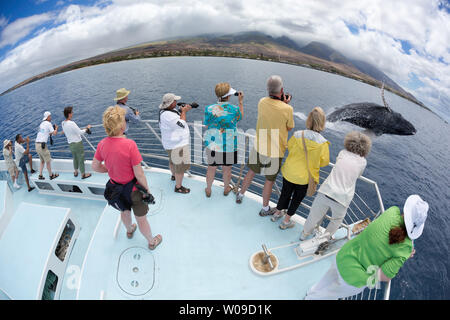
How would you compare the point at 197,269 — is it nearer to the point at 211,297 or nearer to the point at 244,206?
the point at 211,297

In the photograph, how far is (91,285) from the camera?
7.34ft

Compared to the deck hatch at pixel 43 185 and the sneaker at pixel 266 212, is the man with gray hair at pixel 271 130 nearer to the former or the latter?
the sneaker at pixel 266 212

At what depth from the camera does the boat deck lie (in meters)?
2.23

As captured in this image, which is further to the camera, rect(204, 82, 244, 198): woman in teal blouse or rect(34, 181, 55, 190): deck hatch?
rect(34, 181, 55, 190): deck hatch

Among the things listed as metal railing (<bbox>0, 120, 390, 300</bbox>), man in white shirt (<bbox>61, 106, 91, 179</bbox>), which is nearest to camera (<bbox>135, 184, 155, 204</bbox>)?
metal railing (<bbox>0, 120, 390, 300</bbox>)

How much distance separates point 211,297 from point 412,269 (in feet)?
27.5

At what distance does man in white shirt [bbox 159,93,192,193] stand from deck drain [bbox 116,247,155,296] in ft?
4.43

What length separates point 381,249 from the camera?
4.56ft

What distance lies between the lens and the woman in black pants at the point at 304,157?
2109 mm

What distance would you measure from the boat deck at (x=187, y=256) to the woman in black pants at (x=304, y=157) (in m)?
0.82

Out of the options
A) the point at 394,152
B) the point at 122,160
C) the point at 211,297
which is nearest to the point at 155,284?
the point at 211,297

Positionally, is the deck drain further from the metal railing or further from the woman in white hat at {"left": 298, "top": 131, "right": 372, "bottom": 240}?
the woman in white hat at {"left": 298, "top": 131, "right": 372, "bottom": 240}

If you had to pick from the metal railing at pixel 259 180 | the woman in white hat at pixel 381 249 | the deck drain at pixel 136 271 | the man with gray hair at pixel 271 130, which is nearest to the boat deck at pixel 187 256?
the deck drain at pixel 136 271

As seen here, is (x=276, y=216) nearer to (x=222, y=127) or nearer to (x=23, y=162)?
(x=222, y=127)
